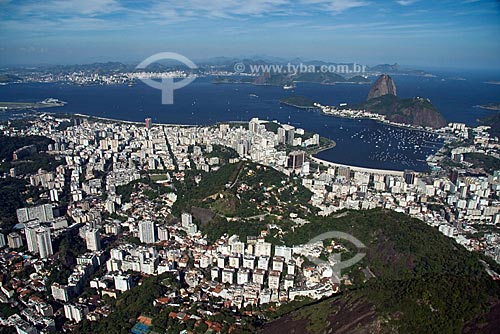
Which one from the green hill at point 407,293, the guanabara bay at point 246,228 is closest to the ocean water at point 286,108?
the guanabara bay at point 246,228

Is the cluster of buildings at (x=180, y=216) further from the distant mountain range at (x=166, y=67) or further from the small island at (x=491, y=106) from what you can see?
the distant mountain range at (x=166, y=67)

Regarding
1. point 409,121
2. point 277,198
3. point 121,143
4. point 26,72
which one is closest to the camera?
point 277,198

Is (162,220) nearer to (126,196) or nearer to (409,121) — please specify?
(126,196)

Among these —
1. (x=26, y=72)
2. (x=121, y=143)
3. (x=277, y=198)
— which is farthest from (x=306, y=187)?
(x=26, y=72)

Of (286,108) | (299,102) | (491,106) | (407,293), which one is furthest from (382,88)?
(407,293)

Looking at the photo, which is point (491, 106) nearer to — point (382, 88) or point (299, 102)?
point (382, 88)

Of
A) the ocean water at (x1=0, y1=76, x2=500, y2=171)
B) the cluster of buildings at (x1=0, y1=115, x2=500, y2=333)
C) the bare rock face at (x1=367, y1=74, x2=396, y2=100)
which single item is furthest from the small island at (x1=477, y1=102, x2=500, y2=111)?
the cluster of buildings at (x1=0, y1=115, x2=500, y2=333)

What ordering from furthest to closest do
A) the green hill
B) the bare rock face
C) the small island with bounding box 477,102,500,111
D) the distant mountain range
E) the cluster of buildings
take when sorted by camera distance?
the distant mountain range
the bare rock face
the small island with bounding box 477,102,500,111
the cluster of buildings
the green hill

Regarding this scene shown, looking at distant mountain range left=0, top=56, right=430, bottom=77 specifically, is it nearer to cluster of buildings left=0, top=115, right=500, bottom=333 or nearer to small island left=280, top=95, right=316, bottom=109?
small island left=280, top=95, right=316, bottom=109
